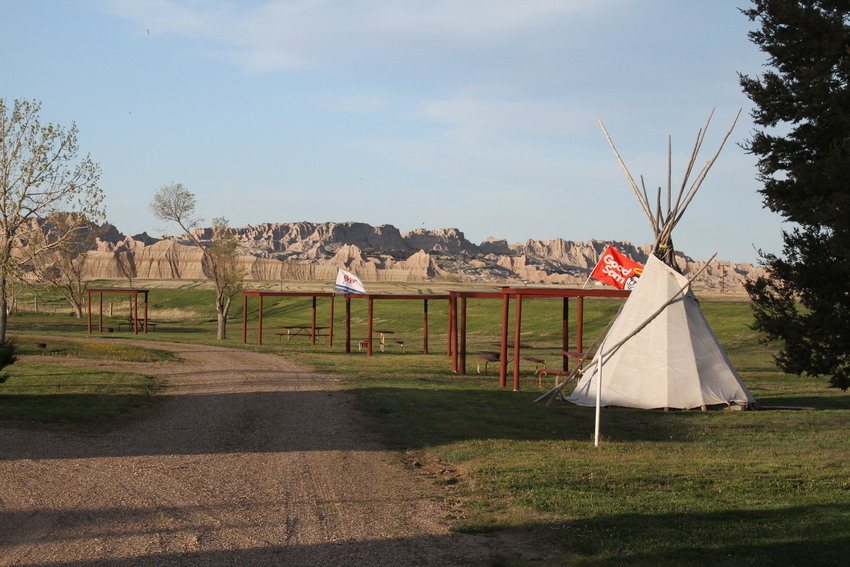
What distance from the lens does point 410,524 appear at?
6.88 metres

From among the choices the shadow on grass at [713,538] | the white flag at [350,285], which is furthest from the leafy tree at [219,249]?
the shadow on grass at [713,538]

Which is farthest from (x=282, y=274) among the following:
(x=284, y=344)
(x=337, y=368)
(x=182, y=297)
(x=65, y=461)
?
(x=65, y=461)

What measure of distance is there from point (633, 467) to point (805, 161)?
4723mm

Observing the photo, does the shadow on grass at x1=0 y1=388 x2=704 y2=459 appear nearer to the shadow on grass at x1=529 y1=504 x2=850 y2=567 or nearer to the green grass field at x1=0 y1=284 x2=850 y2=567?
the green grass field at x1=0 y1=284 x2=850 y2=567

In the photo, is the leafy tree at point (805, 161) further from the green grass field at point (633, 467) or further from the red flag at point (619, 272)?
the red flag at point (619, 272)

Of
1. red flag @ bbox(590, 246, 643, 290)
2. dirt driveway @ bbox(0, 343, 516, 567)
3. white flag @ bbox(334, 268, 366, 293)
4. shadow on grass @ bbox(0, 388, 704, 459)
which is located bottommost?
shadow on grass @ bbox(0, 388, 704, 459)

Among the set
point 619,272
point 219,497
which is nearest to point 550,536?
point 219,497

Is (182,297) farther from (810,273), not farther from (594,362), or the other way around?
(810,273)

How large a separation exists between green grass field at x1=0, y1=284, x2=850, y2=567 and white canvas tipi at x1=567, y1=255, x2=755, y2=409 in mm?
631

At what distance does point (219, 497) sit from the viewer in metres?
7.71

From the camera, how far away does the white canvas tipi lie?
15.4m

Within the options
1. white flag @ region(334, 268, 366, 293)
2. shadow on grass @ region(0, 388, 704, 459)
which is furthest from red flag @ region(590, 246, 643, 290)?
white flag @ region(334, 268, 366, 293)

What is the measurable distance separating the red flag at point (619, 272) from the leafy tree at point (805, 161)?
714 cm

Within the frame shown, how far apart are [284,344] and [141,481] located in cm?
2711
